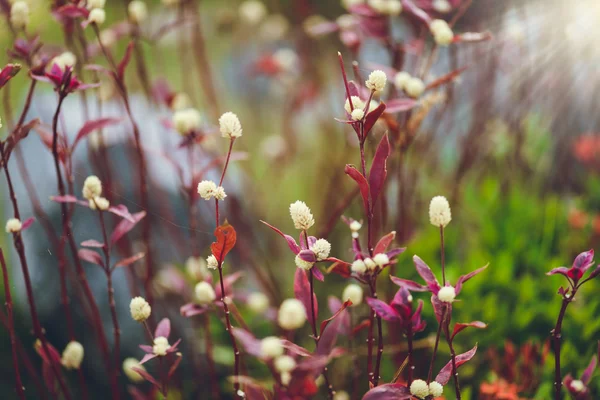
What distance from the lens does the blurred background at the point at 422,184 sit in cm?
94

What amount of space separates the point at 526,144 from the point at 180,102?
3.11ft

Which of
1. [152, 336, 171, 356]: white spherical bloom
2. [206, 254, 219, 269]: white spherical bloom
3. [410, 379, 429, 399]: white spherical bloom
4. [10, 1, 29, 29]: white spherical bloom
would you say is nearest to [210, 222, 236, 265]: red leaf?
[206, 254, 219, 269]: white spherical bloom

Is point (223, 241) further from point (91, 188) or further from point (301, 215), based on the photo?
point (91, 188)

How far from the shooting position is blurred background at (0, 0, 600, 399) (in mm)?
939

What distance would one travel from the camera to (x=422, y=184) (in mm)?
1578

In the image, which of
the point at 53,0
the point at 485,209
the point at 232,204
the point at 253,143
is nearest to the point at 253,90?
the point at 253,143

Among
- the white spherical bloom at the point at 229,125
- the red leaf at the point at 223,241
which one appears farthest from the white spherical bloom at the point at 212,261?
the white spherical bloom at the point at 229,125

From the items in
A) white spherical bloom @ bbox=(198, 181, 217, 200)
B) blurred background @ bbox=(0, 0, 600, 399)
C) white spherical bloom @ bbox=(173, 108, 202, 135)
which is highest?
white spherical bloom @ bbox=(198, 181, 217, 200)

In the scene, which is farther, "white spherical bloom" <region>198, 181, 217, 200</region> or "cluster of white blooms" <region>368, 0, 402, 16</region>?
"cluster of white blooms" <region>368, 0, 402, 16</region>

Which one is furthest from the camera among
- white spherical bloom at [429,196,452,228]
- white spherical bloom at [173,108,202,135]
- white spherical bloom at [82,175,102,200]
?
white spherical bloom at [173,108,202,135]

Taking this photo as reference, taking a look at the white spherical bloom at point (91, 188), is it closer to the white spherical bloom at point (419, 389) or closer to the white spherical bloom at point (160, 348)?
the white spherical bloom at point (160, 348)

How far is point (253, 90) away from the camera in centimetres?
221

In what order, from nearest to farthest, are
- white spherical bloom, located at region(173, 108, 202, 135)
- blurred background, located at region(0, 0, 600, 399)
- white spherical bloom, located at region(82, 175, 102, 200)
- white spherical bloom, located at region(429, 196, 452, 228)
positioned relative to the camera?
white spherical bloom, located at region(429, 196, 452, 228) → white spherical bloom, located at region(82, 175, 102, 200) → white spherical bloom, located at region(173, 108, 202, 135) → blurred background, located at region(0, 0, 600, 399)

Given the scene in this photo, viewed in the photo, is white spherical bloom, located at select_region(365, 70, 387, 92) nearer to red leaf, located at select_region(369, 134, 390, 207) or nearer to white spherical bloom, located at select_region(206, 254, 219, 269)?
red leaf, located at select_region(369, 134, 390, 207)
